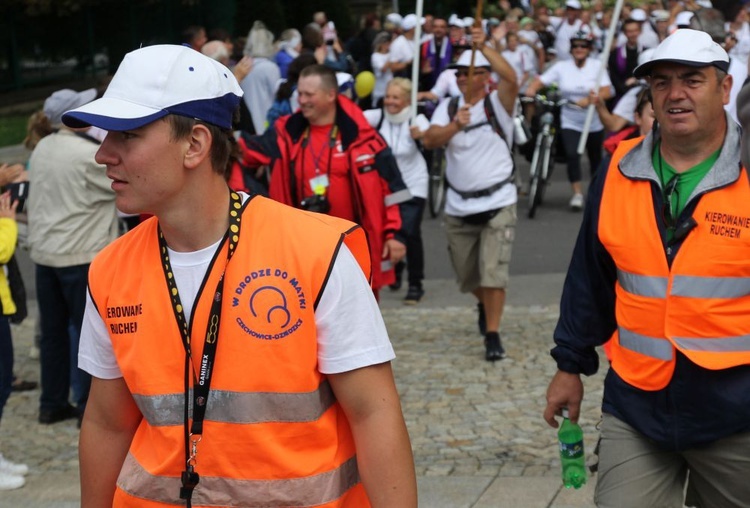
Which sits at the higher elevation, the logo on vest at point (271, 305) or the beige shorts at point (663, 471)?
the logo on vest at point (271, 305)

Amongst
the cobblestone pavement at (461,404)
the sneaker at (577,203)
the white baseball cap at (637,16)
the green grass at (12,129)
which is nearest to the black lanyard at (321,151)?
the cobblestone pavement at (461,404)

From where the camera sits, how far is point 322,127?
7.06 metres

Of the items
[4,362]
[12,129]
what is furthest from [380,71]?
[4,362]

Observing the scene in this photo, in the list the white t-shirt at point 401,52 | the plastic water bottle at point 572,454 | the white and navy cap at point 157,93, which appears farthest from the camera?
the white t-shirt at point 401,52

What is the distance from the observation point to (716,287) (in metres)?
3.56

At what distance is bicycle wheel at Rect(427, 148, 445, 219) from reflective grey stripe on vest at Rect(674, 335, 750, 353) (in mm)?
10551

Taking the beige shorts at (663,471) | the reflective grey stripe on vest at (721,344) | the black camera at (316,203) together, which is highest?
the reflective grey stripe on vest at (721,344)

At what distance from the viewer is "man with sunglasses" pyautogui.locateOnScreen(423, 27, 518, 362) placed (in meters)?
8.41

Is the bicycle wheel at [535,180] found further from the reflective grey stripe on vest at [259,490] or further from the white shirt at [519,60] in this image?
the reflective grey stripe on vest at [259,490]

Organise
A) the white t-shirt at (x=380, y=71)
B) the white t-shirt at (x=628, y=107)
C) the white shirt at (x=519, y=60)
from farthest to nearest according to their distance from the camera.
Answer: the white shirt at (x=519, y=60), the white t-shirt at (x=380, y=71), the white t-shirt at (x=628, y=107)

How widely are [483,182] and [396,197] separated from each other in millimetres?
1540

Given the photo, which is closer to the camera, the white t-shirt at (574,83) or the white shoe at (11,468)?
the white shoe at (11,468)

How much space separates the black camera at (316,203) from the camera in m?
6.88

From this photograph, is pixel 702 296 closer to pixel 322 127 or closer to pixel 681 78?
pixel 681 78
